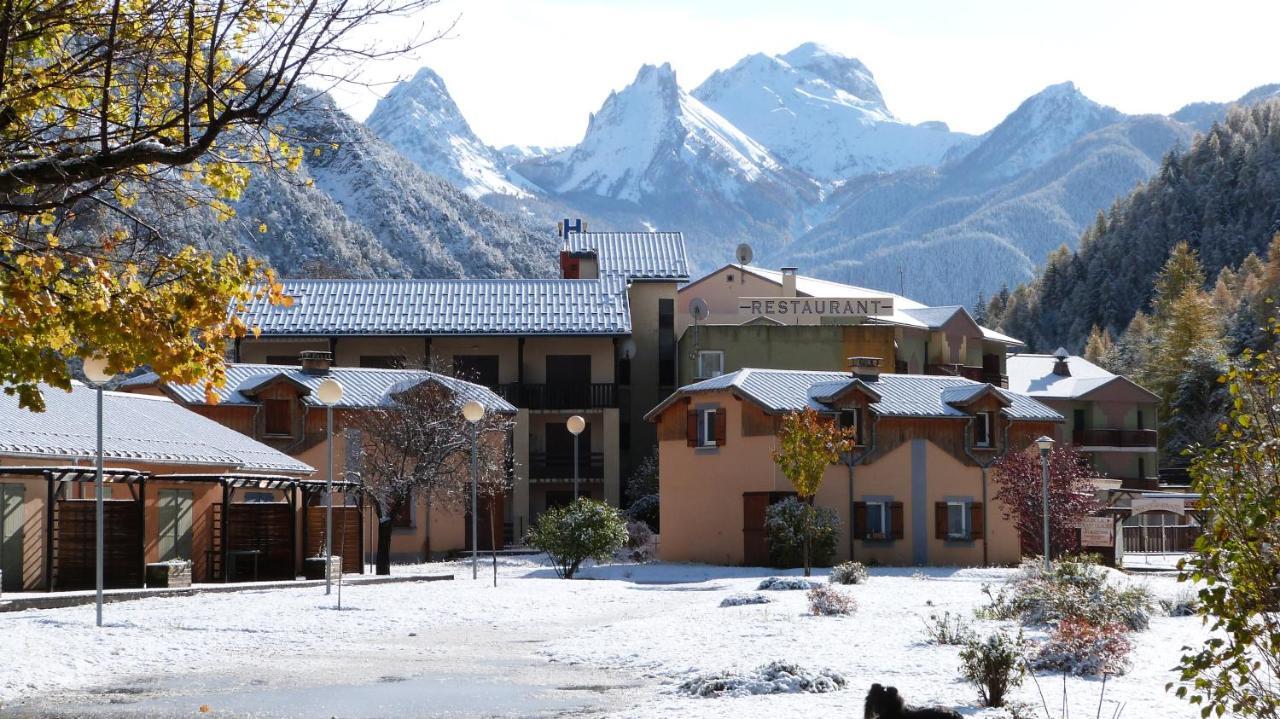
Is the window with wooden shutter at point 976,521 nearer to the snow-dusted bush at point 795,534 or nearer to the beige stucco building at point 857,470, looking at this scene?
the beige stucco building at point 857,470

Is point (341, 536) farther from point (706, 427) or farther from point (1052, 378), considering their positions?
point (1052, 378)

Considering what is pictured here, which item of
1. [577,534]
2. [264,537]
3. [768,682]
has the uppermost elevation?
[264,537]

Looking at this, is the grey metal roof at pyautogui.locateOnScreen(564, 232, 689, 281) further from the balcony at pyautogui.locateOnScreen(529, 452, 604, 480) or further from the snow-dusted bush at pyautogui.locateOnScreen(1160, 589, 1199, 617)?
the snow-dusted bush at pyautogui.locateOnScreen(1160, 589, 1199, 617)

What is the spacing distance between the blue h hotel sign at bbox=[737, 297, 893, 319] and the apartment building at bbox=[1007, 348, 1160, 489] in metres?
16.5

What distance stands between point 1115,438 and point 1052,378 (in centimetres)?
478

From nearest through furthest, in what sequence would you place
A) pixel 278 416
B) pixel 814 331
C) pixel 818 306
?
pixel 278 416 < pixel 814 331 < pixel 818 306

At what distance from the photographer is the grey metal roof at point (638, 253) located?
71250mm

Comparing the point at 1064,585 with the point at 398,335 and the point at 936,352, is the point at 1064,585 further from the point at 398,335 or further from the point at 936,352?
the point at 936,352

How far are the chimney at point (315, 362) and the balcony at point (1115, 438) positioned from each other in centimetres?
4506

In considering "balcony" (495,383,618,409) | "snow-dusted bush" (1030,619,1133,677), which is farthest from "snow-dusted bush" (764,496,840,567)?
"snow-dusted bush" (1030,619,1133,677)

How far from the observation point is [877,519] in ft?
158

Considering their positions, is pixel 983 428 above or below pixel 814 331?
below

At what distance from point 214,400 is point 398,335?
167ft

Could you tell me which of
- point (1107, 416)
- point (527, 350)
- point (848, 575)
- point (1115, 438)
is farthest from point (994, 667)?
point (1107, 416)
